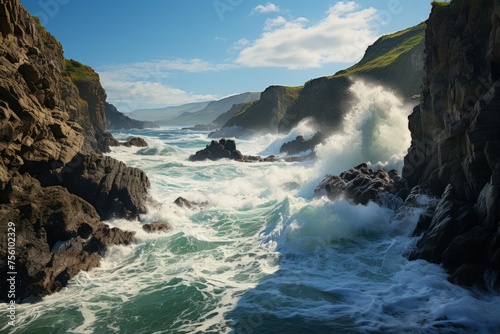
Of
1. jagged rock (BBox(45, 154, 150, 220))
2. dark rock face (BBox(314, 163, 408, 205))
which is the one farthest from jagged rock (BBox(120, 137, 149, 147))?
dark rock face (BBox(314, 163, 408, 205))

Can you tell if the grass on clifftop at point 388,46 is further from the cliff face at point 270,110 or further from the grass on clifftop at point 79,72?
the grass on clifftop at point 79,72

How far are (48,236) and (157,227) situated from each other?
5602 mm

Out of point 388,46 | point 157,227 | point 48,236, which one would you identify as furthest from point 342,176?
point 388,46

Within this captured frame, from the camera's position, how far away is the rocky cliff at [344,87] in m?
60.9

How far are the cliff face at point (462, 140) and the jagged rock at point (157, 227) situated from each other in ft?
40.2

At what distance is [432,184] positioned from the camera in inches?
722


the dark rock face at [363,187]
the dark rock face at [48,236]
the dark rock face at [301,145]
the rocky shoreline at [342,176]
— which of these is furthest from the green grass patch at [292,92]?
the dark rock face at [48,236]

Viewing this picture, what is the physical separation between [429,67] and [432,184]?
8.23 m

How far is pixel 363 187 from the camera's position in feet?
73.6

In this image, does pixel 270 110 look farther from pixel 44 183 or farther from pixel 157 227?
pixel 44 183

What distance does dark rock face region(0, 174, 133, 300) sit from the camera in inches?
537

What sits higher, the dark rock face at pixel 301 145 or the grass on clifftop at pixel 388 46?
the grass on clifftop at pixel 388 46

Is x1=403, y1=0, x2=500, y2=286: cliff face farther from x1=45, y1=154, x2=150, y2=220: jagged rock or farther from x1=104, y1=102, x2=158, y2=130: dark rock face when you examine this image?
x1=104, y1=102, x2=158, y2=130: dark rock face

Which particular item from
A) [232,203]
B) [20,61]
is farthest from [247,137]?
[20,61]
